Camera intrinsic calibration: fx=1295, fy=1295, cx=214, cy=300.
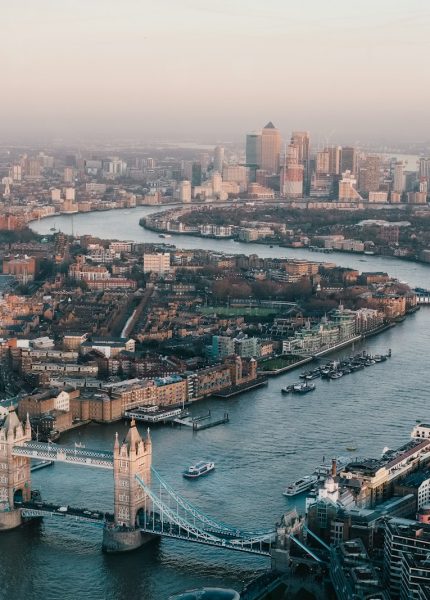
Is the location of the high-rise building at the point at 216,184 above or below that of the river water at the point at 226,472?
below

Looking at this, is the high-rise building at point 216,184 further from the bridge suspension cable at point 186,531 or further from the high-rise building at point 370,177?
the bridge suspension cable at point 186,531

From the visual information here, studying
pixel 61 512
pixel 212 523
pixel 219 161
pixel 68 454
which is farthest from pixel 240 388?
pixel 219 161

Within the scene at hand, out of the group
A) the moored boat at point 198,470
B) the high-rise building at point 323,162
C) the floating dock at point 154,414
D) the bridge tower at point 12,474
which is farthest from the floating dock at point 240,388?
the high-rise building at point 323,162

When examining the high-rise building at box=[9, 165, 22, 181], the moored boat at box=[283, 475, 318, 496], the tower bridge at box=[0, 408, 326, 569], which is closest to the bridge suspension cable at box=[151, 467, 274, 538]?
the tower bridge at box=[0, 408, 326, 569]

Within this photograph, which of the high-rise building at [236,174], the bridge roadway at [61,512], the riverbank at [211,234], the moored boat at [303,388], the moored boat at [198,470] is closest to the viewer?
the bridge roadway at [61,512]

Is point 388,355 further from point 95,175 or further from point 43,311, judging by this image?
point 95,175

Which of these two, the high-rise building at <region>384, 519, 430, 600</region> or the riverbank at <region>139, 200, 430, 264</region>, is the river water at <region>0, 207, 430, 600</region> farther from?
the riverbank at <region>139, 200, 430, 264</region>

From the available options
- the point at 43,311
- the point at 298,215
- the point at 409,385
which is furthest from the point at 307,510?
the point at 298,215
